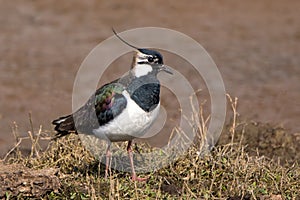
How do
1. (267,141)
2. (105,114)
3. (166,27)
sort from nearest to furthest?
(105,114), (267,141), (166,27)

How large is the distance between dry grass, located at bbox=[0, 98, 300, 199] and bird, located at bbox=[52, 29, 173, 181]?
0.66 ft

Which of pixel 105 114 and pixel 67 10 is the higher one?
pixel 67 10

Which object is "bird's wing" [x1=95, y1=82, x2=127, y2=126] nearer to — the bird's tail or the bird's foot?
the bird's tail

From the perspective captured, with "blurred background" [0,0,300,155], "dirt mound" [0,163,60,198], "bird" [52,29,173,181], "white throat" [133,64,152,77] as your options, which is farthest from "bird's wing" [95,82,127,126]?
"blurred background" [0,0,300,155]

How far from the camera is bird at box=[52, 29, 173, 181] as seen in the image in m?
5.66

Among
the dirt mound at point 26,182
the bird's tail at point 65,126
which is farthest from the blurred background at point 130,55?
the dirt mound at point 26,182

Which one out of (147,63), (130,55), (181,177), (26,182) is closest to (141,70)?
(147,63)

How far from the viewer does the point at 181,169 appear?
238 inches

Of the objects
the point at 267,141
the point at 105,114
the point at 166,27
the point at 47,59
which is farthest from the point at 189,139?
the point at 166,27

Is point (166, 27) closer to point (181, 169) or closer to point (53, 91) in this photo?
point (53, 91)

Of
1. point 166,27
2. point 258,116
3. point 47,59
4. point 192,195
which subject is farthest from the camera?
point 166,27

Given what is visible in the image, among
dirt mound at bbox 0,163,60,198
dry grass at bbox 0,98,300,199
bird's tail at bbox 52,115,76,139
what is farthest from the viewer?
bird's tail at bbox 52,115,76,139

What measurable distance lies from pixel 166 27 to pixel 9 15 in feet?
7.58

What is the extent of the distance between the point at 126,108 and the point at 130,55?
198 inches
